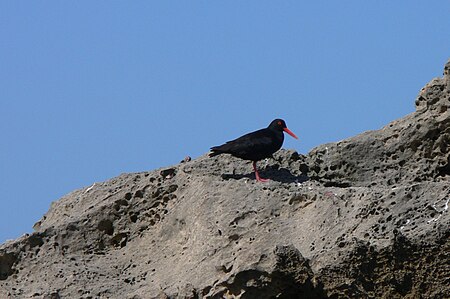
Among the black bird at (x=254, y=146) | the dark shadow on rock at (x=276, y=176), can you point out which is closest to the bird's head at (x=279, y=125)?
the black bird at (x=254, y=146)

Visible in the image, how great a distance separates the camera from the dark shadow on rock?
13.4 metres

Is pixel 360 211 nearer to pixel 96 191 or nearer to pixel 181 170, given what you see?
pixel 181 170

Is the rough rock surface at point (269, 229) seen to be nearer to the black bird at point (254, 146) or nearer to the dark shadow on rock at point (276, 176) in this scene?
the dark shadow on rock at point (276, 176)

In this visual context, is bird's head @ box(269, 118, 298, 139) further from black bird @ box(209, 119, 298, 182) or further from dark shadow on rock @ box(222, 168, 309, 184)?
dark shadow on rock @ box(222, 168, 309, 184)

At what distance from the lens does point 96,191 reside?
543 inches

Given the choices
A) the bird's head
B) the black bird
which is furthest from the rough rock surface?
the bird's head

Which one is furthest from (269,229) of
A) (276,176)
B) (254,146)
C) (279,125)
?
(279,125)

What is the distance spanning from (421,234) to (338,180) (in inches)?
118

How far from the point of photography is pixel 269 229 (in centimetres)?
1173

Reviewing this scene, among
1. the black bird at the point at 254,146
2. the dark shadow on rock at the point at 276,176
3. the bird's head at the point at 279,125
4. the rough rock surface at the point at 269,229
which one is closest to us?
the rough rock surface at the point at 269,229

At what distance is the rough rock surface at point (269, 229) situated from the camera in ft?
35.1

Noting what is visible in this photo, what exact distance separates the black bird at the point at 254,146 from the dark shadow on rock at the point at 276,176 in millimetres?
106

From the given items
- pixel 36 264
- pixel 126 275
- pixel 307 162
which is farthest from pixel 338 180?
pixel 36 264

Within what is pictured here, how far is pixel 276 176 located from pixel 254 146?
0.45 metres
